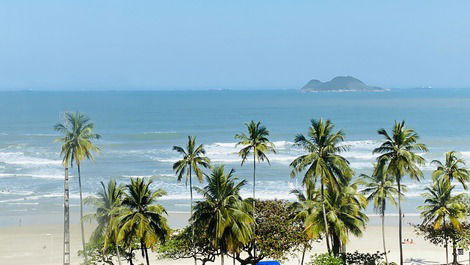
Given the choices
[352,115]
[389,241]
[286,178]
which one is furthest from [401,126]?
[352,115]

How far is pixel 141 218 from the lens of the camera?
27969mm

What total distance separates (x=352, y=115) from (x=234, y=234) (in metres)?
149

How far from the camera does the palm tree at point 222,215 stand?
2770 centimetres

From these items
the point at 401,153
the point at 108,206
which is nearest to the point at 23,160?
the point at 108,206

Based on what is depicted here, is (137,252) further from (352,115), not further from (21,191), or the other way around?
(352,115)

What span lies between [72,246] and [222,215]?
21.8 meters

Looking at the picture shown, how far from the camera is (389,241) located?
47906 millimetres

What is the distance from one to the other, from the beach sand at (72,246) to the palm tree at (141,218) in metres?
12.3

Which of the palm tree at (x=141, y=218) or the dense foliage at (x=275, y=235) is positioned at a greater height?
the palm tree at (x=141, y=218)

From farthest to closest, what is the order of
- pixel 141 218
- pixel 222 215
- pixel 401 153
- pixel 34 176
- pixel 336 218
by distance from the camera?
pixel 34 176 < pixel 401 153 < pixel 336 218 < pixel 141 218 < pixel 222 215

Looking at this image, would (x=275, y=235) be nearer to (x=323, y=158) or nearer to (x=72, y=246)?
(x=323, y=158)

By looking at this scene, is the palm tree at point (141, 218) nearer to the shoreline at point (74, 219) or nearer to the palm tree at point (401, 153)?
the palm tree at point (401, 153)

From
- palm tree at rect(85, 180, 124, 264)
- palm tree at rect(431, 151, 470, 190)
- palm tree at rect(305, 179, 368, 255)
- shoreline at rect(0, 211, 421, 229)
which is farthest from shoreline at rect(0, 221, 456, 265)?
palm tree at rect(85, 180, 124, 264)

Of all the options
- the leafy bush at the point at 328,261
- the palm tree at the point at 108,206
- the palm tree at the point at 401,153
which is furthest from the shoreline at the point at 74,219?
the leafy bush at the point at 328,261
